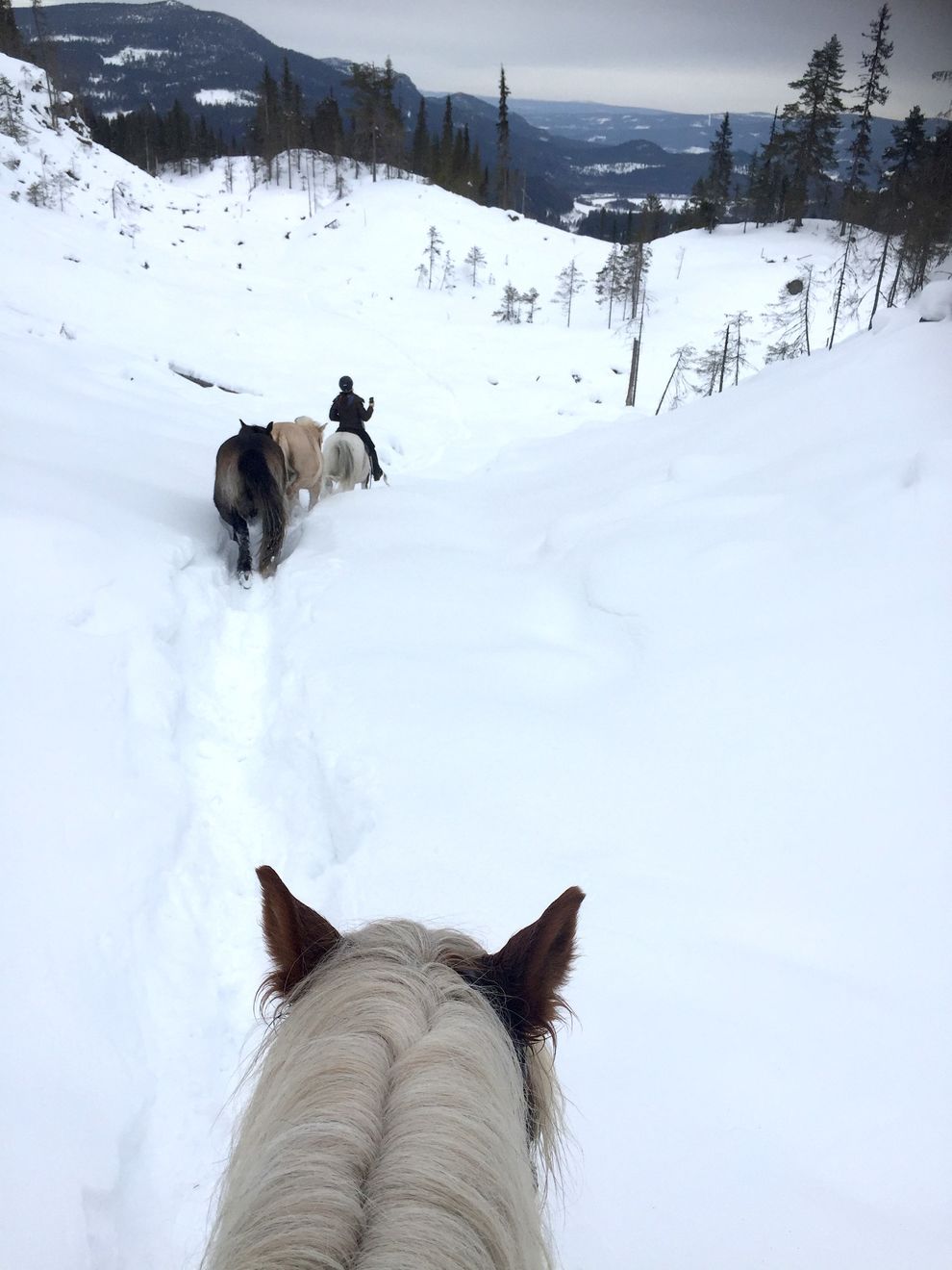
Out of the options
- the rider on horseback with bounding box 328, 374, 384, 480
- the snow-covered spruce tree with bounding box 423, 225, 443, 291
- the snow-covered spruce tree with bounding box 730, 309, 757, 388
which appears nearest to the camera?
the rider on horseback with bounding box 328, 374, 384, 480

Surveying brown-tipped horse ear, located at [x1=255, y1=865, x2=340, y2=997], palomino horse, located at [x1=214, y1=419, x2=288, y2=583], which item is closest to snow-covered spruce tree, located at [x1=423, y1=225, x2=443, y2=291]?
palomino horse, located at [x1=214, y1=419, x2=288, y2=583]

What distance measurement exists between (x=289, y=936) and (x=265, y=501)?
20.2 ft

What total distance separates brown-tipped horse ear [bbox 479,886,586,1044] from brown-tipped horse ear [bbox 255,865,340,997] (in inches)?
13.4

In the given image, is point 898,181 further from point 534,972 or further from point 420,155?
point 534,972

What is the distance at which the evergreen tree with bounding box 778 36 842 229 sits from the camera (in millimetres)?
48156

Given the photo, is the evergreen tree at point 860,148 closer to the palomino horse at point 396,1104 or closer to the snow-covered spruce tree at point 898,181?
the snow-covered spruce tree at point 898,181

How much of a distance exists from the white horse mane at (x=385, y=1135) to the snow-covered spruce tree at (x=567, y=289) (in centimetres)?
4468

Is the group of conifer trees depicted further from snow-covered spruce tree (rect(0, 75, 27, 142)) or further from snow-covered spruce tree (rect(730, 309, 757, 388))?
snow-covered spruce tree (rect(0, 75, 27, 142))

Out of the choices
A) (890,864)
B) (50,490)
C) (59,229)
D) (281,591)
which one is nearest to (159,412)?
(50,490)

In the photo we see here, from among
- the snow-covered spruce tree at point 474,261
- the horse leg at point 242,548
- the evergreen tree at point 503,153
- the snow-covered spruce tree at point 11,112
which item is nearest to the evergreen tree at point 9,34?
the snow-covered spruce tree at point 11,112

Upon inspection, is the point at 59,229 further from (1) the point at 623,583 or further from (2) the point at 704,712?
(2) the point at 704,712

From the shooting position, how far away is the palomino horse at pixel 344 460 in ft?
30.8

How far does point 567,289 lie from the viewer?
42.9m

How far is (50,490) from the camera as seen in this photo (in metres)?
6.11
